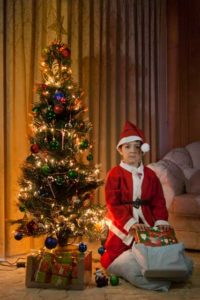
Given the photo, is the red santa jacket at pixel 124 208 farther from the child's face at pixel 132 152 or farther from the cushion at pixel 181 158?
the cushion at pixel 181 158

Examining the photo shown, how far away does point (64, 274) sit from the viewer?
2.72m

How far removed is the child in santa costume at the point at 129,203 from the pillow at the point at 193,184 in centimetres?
78

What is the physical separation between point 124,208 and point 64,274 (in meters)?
0.60

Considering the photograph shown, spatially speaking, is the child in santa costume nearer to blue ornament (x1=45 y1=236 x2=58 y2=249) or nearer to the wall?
blue ornament (x1=45 y1=236 x2=58 y2=249)

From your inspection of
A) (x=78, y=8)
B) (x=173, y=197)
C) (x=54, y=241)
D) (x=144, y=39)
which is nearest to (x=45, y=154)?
(x=54, y=241)

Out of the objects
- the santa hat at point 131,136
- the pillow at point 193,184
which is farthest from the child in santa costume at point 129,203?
the pillow at point 193,184

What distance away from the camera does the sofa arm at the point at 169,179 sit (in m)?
3.72

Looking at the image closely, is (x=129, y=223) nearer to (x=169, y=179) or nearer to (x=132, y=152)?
(x=132, y=152)

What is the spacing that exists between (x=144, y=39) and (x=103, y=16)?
55 cm

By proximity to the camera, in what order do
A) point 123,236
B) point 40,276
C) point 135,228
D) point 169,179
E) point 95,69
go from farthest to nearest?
point 95,69 < point 169,179 < point 123,236 < point 135,228 < point 40,276

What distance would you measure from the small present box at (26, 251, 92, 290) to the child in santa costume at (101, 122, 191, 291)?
29 cm

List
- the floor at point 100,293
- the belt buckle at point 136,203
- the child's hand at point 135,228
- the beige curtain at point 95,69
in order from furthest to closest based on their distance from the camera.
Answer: the beige curtain at point 95,69 < the belt buckle at point 136,203 < the child's hand at point 135,228 < the floor at point 100,293

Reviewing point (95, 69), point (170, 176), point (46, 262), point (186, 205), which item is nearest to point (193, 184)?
point (170, 176)

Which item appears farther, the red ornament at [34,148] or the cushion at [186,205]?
the cushion at [186,205]
